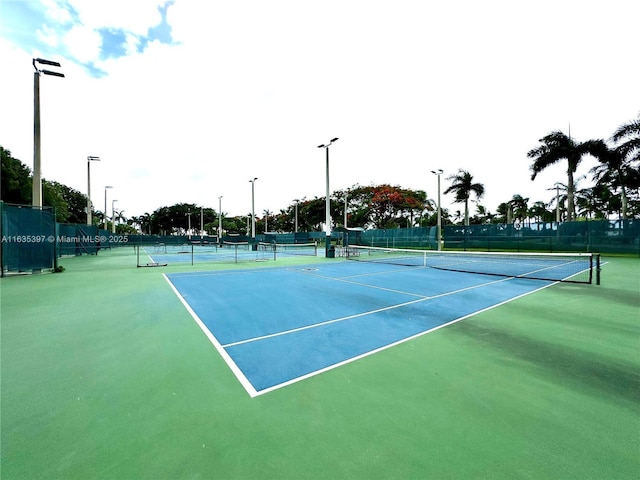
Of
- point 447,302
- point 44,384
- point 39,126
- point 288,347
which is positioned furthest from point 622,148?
point 39,126

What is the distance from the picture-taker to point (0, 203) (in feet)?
36.2

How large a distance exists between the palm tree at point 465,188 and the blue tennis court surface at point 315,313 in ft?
91.3

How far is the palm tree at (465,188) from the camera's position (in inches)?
1398

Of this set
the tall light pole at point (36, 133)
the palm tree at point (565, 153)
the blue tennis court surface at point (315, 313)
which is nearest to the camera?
the blue tennis court surface at point (315, 313)

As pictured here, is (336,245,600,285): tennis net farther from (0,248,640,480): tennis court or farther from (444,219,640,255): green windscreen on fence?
(0,248,640,480): tennis court

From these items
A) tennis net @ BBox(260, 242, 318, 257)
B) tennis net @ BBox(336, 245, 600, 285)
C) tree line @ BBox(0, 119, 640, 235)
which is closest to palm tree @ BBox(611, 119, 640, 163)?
tree line @ BBox(0, 119, 640, 235)

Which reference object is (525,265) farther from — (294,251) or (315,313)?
(294,251)

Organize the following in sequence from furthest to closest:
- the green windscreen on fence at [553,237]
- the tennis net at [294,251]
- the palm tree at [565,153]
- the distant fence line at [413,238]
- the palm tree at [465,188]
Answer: the palm tree at [465,188], the palm tree at [565,153], the green windscreen on fence at [553,237], the tennis net at [294,251], the distant fence line at [413,238]

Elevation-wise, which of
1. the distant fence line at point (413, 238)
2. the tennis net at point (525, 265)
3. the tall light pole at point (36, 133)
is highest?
the tall light pole at point (36, 133)

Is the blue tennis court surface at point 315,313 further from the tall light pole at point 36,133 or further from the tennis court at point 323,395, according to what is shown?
the tall light pole at point 36,133

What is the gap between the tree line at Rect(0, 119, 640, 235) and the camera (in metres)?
26.3

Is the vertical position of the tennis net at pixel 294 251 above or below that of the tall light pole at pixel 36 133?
below

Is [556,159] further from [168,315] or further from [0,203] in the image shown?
[0,203]

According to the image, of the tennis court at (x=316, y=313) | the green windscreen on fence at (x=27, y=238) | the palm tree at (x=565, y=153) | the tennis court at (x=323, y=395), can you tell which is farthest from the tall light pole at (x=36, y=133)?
the palm tree at (x=565, y=153)
